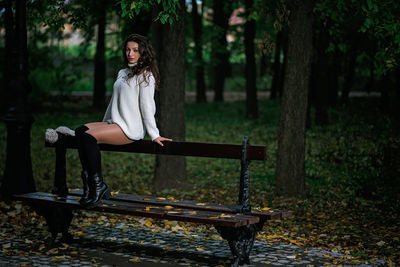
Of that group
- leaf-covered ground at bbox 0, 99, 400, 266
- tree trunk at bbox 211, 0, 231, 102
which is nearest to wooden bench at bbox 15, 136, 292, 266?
leaf-covered ground at bbox 0, 99, 400, 266

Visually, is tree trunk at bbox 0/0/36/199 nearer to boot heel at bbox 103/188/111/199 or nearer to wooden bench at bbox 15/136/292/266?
wooden bench at bbox 15/136/292/266

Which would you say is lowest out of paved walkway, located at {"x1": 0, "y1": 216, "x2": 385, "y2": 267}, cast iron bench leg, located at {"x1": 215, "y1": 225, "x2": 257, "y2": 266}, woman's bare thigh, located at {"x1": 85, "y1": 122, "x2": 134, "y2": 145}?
paved walkway, located at {"x1": 0, "y1": 216, "x2": 385, "y2": 267}

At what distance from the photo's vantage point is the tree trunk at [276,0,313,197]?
961cm

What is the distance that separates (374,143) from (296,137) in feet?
18.3

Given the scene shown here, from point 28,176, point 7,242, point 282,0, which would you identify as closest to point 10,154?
point 28,176

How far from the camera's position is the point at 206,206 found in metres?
5.94

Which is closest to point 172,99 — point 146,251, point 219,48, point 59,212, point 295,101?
point 295,101

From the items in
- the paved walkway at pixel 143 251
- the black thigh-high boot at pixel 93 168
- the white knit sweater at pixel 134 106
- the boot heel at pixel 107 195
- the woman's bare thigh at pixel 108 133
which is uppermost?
the white knit sweater at pixel 134 106

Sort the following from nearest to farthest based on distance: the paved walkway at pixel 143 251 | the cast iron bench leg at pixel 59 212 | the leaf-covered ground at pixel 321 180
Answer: the paved walkway at pixel 143 251, the cast iron bench leg at pixel 59 212, the leaf-covered ground at pixel 321 180

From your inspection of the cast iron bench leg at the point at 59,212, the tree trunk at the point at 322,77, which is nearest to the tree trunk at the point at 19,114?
A: the cast iron bench leg at the point at 59,212

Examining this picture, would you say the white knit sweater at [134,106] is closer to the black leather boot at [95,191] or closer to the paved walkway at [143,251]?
the black leather boot at [95,191]

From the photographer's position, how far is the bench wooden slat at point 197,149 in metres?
5.55

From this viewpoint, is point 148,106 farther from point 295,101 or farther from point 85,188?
point 295,101

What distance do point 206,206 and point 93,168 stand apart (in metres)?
1.17
